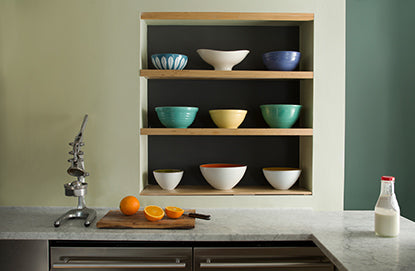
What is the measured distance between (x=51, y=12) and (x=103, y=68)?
A: 46cm

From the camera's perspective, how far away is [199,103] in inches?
94.3

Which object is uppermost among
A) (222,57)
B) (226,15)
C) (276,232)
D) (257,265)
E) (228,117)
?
(226,15)

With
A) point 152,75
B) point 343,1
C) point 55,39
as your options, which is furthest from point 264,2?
point 55,39

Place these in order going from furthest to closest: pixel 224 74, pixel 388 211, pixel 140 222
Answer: pixel 224 74 → pixel 140 222 → pixel 388 211

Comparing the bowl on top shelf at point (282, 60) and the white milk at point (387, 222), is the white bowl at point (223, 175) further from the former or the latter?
the white milk at point (387, 222)

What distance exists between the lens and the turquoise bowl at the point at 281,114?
2143 millimetres

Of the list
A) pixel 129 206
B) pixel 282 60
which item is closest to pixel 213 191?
pixel 129 206

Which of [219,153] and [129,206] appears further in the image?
[219,153]

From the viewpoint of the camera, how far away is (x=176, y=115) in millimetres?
2131

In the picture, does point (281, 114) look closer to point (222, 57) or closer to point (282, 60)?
point (282, 60)

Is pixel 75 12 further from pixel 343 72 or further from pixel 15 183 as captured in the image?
pixel 343 72

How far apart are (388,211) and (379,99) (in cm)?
108

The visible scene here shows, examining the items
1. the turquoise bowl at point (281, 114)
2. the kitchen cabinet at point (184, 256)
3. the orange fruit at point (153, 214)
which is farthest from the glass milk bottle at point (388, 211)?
the orange fruit at point (153, 214)

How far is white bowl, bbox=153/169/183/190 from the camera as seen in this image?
216cm
